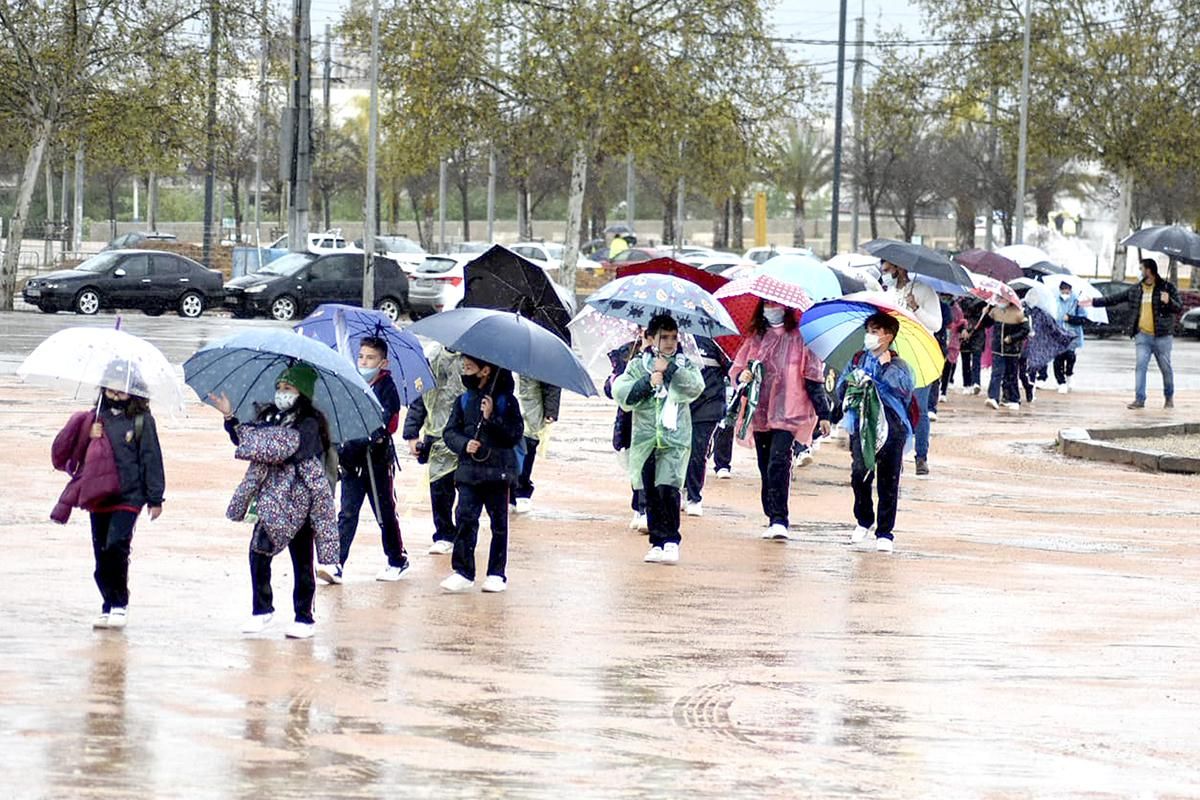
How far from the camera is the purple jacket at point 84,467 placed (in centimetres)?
928

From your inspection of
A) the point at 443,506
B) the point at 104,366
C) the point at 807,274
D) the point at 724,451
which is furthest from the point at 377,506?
the point at 724,451

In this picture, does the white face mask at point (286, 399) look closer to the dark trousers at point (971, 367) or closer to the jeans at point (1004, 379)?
the jeans at point (1004, 379)

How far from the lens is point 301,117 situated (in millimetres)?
39281

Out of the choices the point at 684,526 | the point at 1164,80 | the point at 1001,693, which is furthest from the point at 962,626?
the point at 1164,80

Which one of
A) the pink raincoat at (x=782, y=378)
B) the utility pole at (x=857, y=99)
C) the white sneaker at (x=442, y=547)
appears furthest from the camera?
the utility pole at (x=857, y=99)

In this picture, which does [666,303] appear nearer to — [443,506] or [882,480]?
[443,506]

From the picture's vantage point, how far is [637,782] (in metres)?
7.10

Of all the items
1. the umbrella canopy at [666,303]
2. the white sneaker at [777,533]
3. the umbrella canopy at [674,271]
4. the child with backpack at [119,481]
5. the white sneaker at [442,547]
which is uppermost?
the umbrella canopy at [674,271]

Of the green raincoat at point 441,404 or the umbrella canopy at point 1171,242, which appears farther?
the umbrella canopy at point 1171,242

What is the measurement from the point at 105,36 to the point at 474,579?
32887mm

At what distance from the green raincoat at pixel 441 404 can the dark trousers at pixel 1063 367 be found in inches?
679

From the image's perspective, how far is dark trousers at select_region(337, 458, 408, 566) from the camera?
1120 cm

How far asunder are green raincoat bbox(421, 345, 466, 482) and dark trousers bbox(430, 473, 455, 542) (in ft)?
0.27

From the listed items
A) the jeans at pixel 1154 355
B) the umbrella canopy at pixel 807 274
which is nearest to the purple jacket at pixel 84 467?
the umbrella canopy at pixel 807 274
